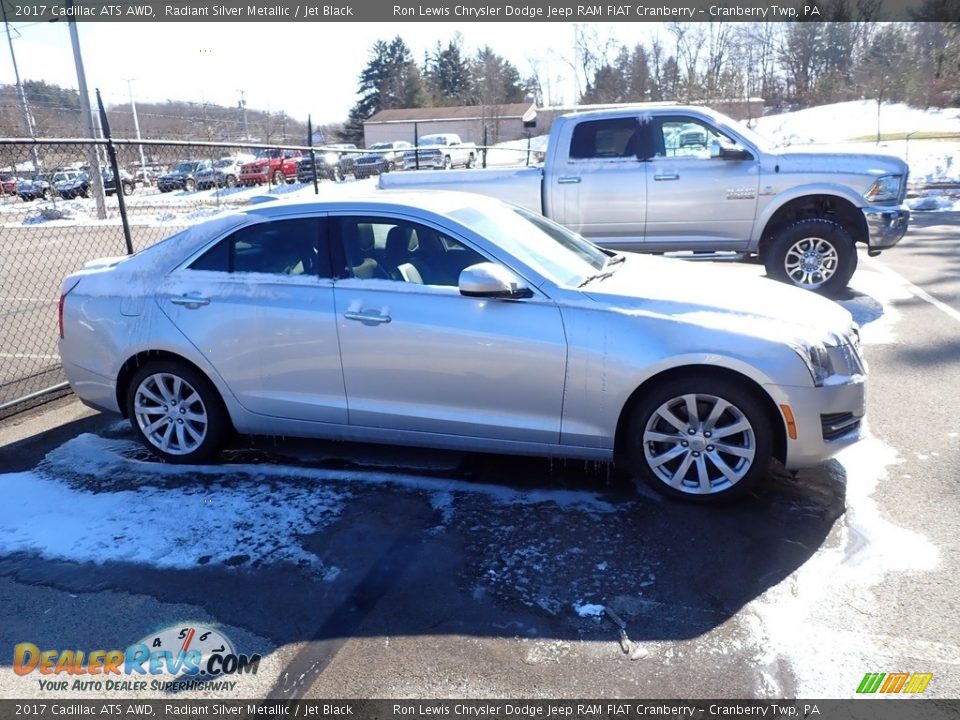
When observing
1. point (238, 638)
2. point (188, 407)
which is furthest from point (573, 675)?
point (188, 407)

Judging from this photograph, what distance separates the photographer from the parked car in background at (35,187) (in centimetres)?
1059

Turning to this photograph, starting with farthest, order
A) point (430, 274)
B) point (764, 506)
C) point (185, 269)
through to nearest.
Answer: point (185, 269) → point (430, 274) → point (764, 506)

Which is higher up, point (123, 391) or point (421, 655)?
point (123, 391)

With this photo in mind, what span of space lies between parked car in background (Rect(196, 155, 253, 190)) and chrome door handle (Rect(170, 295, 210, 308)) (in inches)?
439

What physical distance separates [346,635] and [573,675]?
3.07 feet

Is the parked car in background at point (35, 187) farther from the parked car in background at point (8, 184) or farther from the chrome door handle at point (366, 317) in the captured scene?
the chrome door handle at point (366, 317)

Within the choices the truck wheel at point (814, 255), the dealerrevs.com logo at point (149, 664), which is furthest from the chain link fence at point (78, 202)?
the truck wheel at point (814, 255)

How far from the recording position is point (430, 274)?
415 centimetres

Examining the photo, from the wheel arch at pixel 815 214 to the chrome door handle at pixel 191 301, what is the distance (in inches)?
250

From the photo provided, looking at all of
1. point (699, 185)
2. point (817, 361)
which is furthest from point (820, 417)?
point (699, 185)

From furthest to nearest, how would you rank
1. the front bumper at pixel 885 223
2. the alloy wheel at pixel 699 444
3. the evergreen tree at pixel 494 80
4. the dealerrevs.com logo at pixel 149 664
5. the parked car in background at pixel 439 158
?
the evergreen tree at pixel 494 80
the parked car in background at pixel 439 158
the front bumper at pixel 885 223
the alloy wheel at pixel 699 444
the dealerrevs.com logo at pixel 149 664

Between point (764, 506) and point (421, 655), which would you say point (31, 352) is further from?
point (764, 506)

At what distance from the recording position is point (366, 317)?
4117 mm

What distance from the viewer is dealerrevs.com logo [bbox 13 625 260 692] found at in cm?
272
